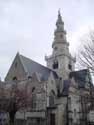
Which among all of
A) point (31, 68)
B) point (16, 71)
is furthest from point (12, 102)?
point (31, 68)

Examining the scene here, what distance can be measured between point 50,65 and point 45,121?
20410mm

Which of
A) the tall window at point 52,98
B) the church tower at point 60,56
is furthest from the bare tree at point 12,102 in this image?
the church tower at point 60,56

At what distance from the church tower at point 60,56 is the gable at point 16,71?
12.3m

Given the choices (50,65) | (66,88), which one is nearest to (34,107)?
(66,88)

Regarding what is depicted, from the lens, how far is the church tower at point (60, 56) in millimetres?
48781

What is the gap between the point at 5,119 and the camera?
32.7 meters

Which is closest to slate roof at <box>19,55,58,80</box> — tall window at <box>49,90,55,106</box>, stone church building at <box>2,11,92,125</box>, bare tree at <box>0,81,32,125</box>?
stone church building at <box>2,11,92,125</box>

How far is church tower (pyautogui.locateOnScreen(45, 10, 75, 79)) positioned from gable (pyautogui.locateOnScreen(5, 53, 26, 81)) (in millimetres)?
12349

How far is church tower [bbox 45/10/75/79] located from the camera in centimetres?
4878

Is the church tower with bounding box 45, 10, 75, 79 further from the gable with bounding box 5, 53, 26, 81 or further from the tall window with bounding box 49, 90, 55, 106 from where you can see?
the gable with bounding box 5, 53, 26, 81

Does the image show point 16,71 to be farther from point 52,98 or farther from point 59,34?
point 59,34

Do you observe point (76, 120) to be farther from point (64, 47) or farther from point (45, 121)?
point (64, 47)

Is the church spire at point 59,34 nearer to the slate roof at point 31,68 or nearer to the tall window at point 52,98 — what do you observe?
the slate roof at point 31,68

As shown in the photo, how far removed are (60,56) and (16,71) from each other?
14975 millimetres
